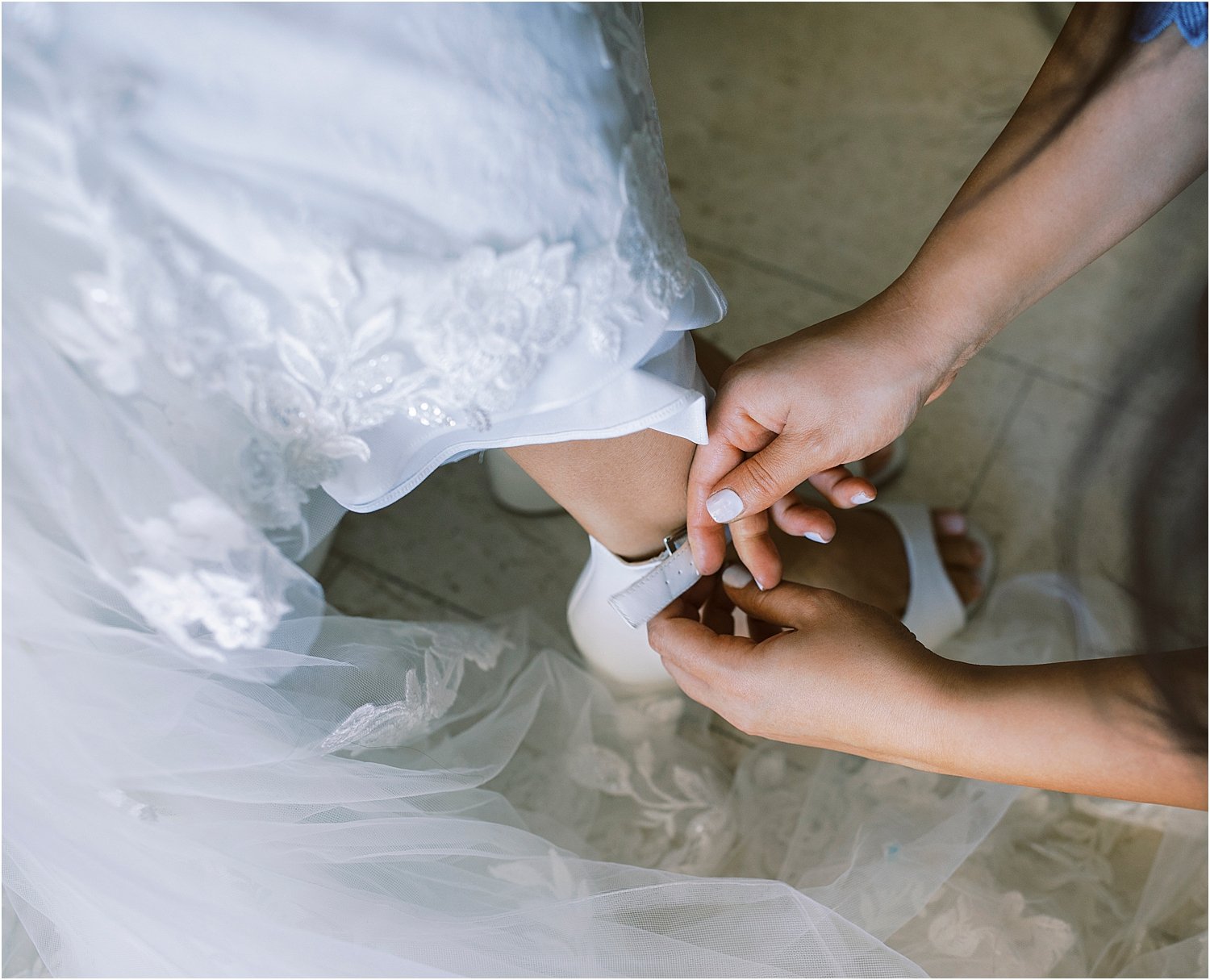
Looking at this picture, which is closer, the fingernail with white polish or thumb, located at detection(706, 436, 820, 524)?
thumb, located at detection(706, 436, 820, 524)

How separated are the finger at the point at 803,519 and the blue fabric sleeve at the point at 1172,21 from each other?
446 millimetres

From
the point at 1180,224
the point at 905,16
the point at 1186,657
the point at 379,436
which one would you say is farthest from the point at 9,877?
the point at 905,16

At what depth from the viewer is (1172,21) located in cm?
58

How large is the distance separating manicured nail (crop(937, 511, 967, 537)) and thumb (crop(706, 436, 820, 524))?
0.48 m

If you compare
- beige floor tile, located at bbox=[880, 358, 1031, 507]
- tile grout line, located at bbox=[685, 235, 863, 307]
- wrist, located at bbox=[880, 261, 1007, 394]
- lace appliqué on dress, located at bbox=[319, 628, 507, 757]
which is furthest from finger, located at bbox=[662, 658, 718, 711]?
tile grout line, located at bbox=[685, 235, 863, 307]

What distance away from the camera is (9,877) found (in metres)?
0.60

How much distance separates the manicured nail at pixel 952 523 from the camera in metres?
1.16

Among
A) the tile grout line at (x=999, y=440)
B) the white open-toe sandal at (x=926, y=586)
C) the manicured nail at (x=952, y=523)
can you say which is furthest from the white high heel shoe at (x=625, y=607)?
the tile grout line at (x=999, y=440)

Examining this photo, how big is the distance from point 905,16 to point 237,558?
1.45 m

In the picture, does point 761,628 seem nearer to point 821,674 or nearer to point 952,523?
Answer: point 821,674

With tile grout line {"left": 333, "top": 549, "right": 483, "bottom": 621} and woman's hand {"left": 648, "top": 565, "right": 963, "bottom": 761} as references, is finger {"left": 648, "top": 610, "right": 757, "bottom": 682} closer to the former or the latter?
woman's hand {"left": 648, "top": 565, "right": 963, "bottom": 761}

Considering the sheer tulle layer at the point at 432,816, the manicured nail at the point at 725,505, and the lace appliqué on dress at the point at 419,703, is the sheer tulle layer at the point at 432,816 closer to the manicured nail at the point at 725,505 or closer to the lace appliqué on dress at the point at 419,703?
the lace appliqué on dress at the point at 419,703

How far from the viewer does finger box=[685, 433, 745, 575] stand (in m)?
0.75

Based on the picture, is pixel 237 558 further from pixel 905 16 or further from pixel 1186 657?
pixel 905 16
